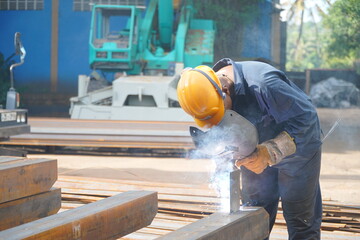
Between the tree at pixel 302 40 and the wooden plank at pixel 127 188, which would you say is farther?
the tree at pixel 302 40

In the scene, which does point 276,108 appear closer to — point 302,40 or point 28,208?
point 28,208

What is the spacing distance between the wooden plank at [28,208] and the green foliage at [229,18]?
14.8 m

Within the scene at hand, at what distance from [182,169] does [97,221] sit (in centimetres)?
573

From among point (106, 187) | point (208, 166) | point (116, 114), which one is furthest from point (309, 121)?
point (116, 114)

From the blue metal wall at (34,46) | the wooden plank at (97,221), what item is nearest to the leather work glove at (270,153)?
the wooden plank at (97,221)

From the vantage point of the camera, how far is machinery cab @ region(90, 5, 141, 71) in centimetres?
1245

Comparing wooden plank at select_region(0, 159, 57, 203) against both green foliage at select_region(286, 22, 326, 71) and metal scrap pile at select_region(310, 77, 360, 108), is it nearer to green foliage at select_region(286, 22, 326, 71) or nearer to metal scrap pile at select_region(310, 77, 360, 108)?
metal scrap pile at select_region(310, 77, 360, 108)

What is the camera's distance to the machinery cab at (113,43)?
12.4 meters

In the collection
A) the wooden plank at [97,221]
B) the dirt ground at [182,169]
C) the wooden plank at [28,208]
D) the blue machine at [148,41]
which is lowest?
the dirt ground at [182,169]

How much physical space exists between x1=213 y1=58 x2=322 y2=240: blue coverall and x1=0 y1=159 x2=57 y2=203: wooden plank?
127 centimetres

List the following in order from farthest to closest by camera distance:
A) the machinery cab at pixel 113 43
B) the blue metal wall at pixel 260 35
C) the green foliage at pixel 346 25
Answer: the blue metal wall at pixel 260 35 < the machinery cab at pixel 113 43 < the green foliage at pixel 346 25

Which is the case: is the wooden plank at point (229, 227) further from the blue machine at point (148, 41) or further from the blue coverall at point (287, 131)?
the blue machine at point (148, 41)

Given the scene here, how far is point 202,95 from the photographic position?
10.2 feet

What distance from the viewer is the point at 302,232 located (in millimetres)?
3734
